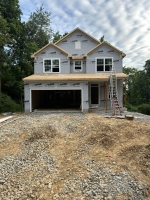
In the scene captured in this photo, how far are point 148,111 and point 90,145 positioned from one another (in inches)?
1142

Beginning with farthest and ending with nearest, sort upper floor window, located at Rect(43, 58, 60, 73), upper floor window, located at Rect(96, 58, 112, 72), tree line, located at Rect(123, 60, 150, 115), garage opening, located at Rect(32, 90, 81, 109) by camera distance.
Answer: tree line, located at Rect(123, 60, 150, 115) → garage opening, located at Rect(32, 90, 81, 109) → upper floor window, located at Rect(43, 58, 60, 73) → upper floor window, located at Rect(96, 58, 112, 72)

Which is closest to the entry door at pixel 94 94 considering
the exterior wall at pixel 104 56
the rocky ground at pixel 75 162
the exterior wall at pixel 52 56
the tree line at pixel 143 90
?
the exterior wall at pixel 104 56

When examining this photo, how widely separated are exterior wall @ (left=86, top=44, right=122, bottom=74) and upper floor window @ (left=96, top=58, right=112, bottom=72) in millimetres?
327

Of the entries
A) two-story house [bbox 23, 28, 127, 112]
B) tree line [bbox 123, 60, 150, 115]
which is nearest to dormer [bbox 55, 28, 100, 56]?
two-story house [bbox 23, 28, 127, 112]

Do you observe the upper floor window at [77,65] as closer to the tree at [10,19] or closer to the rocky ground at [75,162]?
the tree at [10,19]

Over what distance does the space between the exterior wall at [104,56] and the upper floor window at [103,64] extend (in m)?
0.33

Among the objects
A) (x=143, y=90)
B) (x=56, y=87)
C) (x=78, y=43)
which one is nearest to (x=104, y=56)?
(x=78, y=43)

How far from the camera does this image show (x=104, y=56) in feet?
57.9

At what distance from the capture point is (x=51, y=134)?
9.11 meters

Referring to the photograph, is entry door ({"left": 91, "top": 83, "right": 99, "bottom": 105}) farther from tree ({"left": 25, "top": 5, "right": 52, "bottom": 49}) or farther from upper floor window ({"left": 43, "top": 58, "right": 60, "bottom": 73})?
tree ({"left": 25, "top": 5, "right": 52, "bottom": 49})

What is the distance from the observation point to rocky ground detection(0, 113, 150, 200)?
484cm

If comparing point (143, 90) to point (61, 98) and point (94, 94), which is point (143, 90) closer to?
point (61, 98)

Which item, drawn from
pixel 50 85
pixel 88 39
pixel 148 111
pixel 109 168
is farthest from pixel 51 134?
pixel 148 111

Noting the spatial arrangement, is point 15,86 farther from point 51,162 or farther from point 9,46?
point 51,162
